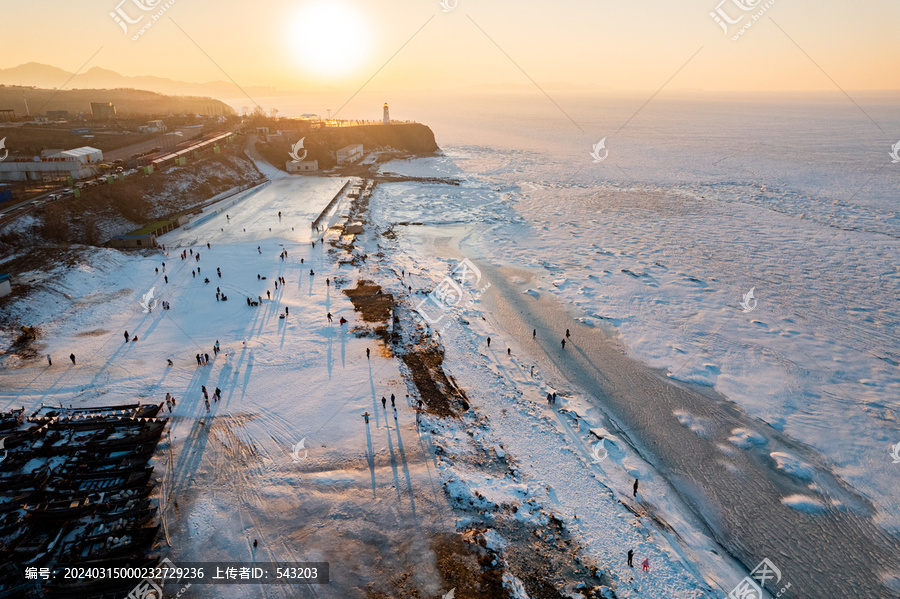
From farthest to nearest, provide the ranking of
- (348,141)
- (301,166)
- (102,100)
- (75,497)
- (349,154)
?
(102,100), (348,141), (349,154), (301,166), (75,497)

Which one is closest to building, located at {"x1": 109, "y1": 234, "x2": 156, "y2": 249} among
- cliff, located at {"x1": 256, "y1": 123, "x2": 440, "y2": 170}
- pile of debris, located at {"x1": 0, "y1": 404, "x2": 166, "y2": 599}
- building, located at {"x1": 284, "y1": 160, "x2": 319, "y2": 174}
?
pile of debris, located at {"x1": 0, "y1": 404, "x2": 166, "y2": 599}

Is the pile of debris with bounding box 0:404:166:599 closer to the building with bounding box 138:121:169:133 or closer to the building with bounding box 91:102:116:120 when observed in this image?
the building with bounding box 138:121:169:133

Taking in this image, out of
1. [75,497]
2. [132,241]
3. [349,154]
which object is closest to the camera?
[75,497]

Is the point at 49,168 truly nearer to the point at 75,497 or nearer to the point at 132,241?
the point at 132,241

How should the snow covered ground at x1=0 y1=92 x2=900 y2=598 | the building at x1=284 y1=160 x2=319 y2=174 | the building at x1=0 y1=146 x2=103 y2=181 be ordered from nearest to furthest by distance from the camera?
the snow covered ground at x1=0 y1=92 x2=900 y2=598 → the building at x1=0 y1=146 x2=103 y2=181 → the building at x1=284 y1=160 x2=319 y2=174

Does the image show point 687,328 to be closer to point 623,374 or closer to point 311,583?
point 623,374

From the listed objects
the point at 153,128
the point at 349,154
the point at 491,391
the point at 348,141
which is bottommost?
the point at 491,391

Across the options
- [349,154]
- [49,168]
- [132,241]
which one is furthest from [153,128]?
[132,241]
